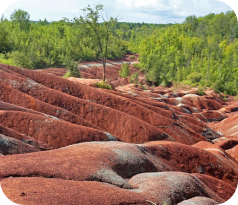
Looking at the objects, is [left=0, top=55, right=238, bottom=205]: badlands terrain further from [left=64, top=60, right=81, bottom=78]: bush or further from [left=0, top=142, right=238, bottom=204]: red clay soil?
[left=64, top=60, right=81, bottom=78]: bush

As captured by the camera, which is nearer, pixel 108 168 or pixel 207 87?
pixel 108 168

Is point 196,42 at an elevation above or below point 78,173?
above

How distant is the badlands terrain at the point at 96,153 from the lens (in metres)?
8.45

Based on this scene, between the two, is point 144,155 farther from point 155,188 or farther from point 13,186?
point 13,186

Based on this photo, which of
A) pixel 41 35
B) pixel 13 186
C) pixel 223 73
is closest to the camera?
pixel 13 186

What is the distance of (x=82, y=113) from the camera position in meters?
23.5

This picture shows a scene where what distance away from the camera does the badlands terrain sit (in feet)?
27.7

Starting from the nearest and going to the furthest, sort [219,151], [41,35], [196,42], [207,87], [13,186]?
[13,186]
[219,151]
[207,87]
[196,42]
[41,35]

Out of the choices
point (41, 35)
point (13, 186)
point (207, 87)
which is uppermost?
point (41, 35)

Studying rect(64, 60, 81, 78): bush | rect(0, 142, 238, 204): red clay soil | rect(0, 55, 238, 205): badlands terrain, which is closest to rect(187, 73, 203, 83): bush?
rect(64, 60, 81, 78): bush

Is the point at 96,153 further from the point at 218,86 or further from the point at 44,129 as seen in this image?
the point at 218,86

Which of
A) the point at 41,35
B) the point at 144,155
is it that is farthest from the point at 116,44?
the point at 144,155

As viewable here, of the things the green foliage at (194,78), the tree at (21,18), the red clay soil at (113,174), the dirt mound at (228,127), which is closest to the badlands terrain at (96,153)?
the red clay soil at (113,174)

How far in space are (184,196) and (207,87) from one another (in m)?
60.9
